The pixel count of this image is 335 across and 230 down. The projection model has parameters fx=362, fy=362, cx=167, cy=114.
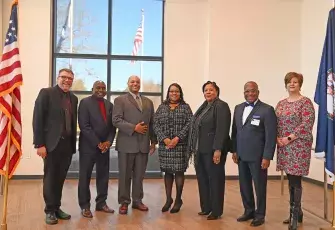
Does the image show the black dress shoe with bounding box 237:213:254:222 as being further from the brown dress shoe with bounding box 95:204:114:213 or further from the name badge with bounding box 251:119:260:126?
the brown dress shoe with bounding box 95:204:114:213

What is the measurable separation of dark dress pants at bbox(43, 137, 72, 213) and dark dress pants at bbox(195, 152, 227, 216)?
5.23ft

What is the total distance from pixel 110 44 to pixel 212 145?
4.60 metres

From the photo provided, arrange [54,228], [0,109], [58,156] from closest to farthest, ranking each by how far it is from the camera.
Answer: [0,109]
[54,228]
[58,156]

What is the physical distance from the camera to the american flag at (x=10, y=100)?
3641 millimetres

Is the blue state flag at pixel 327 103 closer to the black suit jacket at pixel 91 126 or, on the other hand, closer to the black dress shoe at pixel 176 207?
the black dress shoe at pixel 176 207

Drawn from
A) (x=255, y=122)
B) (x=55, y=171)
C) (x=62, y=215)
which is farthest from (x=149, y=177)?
(x=255, y=122)

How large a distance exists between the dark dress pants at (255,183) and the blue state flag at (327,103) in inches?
26.0

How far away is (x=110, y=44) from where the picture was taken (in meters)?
8.10

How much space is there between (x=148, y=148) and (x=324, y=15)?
4.93 metres

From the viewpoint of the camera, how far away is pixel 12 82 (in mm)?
3656

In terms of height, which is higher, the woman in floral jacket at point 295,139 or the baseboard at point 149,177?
the woman in floral jacket at point 295,139

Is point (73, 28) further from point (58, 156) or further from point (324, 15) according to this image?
point (324, 15)

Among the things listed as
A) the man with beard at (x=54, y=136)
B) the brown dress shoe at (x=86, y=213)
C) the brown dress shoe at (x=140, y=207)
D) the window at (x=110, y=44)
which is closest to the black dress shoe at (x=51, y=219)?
the man with beard at (x=54, y=136)

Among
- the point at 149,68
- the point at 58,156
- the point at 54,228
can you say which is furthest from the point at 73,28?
the point at 54,228
